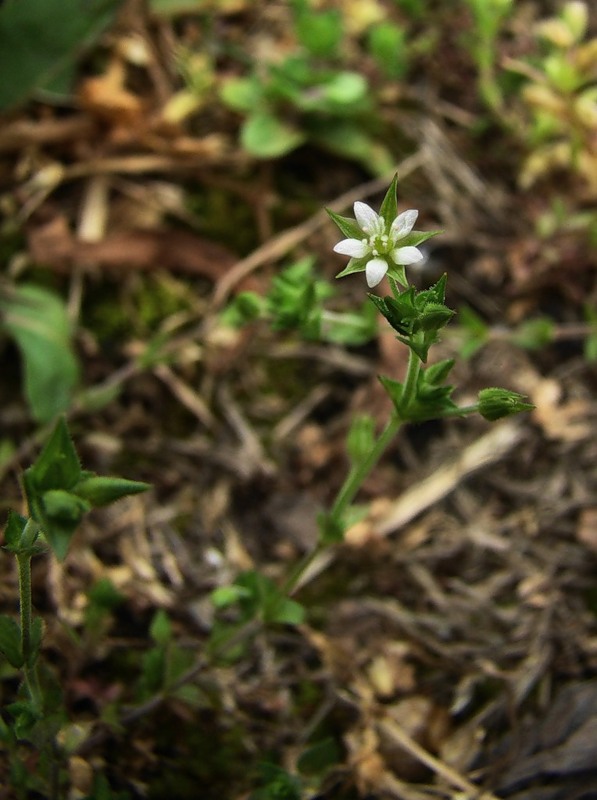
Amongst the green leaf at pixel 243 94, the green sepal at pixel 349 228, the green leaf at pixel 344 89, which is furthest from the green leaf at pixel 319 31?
the green sepal at pixel 349 228

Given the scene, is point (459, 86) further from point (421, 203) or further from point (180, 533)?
point (180, 533)

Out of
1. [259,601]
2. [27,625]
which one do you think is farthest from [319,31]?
[27,625]

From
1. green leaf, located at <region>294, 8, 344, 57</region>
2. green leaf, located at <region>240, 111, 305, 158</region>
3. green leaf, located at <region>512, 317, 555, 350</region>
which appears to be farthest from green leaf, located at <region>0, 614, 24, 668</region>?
green leaf, located at <region>294, 8, 344, 57</region>

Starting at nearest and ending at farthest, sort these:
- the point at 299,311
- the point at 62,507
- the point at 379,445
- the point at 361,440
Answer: the point at 62,507
the point at 379,445
the point at 361,440
the point at 299,311

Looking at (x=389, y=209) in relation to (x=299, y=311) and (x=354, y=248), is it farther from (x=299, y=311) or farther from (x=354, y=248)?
(x=299, y=311)

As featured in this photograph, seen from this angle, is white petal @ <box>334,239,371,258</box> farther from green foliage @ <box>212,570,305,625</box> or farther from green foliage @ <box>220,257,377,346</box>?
green foliage @ <box>212,570,305,625</box>
